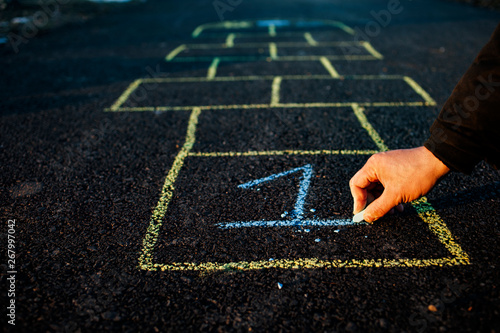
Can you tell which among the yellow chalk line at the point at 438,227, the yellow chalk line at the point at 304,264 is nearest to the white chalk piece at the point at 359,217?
the yellow chalk line at the point at 304,264

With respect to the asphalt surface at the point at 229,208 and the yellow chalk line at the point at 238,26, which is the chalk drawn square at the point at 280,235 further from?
the yellow chalk line at the point at 238,26

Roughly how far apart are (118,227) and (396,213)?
2.22 meters

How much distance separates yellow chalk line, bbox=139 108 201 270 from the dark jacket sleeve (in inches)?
78.0

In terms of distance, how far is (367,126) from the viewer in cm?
427

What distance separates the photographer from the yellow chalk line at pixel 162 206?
2.41 metres

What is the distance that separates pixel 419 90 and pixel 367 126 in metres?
1.82

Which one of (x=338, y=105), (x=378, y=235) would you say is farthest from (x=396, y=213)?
(x=338, y=105)

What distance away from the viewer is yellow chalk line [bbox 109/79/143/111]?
16.6 ft

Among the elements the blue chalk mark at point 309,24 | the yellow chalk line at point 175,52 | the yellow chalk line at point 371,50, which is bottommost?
the yellow chalk line at point 371,50

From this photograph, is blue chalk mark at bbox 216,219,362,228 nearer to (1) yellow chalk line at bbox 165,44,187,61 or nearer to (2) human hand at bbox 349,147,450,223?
(2) human hand at bbox 349,147,450,223

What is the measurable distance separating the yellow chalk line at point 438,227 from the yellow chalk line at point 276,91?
274 centimetres

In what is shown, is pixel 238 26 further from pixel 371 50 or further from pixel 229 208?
pixel 229 208

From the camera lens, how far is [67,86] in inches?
233

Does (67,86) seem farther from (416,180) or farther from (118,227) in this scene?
(416,180)
